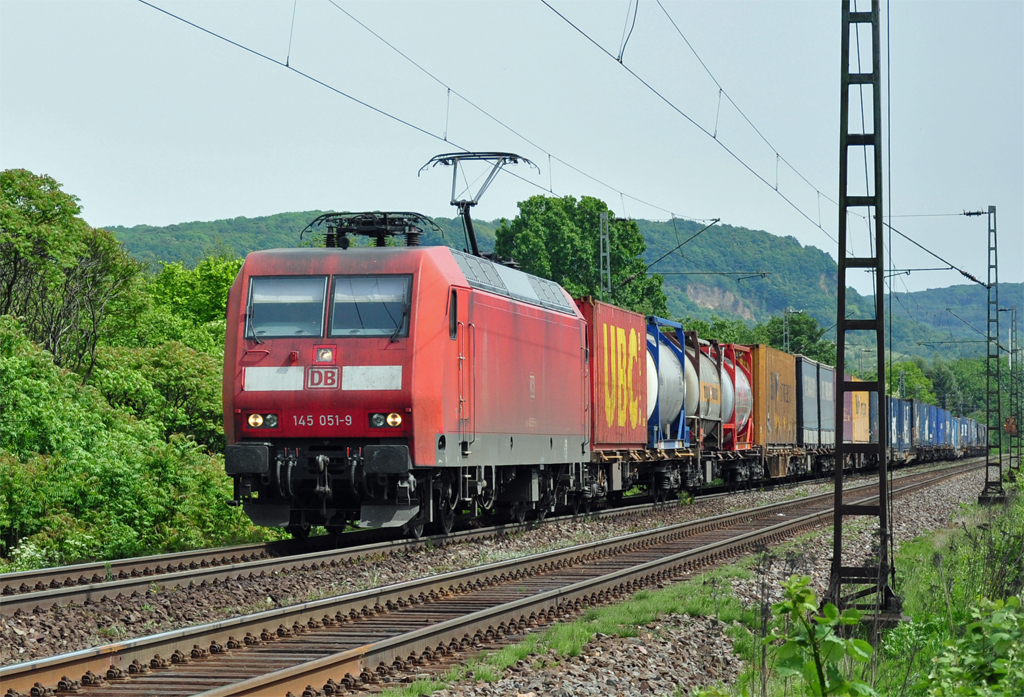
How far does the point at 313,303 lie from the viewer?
14164mm

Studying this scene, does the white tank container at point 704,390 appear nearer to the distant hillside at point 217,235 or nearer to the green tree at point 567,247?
the green tree at point 567,247

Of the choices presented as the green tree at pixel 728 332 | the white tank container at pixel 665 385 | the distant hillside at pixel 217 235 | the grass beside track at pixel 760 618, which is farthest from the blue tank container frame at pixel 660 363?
the distant hillside at pixel 217 235

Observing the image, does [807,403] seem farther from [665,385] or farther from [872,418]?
[665,385]

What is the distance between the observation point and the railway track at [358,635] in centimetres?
737

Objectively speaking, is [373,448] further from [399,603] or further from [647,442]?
[647,442]

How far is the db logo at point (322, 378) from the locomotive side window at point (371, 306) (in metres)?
0.44

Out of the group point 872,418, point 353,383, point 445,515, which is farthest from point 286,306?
point 872,418

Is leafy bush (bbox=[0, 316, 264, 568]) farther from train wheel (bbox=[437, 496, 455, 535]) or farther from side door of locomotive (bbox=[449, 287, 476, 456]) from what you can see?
side door of locomotive (bbox=[449, 287, 476, 456])

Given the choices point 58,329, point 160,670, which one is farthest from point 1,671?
point 58,329

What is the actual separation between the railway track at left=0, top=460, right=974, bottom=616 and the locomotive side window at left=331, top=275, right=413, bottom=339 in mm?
2542

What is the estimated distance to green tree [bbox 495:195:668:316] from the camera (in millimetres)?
72062

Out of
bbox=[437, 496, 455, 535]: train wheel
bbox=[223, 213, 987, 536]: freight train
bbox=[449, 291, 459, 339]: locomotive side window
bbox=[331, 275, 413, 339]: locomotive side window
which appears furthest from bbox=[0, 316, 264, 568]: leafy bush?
bbox=[449, 291, 459, 339]: locomotive side window

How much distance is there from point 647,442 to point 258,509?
Answer: 10625mm

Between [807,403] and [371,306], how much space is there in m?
26.0
